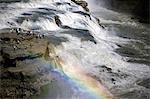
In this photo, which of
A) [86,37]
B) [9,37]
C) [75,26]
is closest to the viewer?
[9,37]

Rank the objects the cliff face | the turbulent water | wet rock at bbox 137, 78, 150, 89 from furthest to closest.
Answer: the cliff face → wet rock at bbox 137, 78, 150, 89 → the turbulent water

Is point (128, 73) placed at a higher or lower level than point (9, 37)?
lower

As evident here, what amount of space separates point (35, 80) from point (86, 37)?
17.0ft

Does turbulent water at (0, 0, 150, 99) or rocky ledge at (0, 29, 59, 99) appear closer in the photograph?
rocky ledge at (0, 29, 59, 99)

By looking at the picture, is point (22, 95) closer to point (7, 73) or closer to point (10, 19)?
point (7, 73)

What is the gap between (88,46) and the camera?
1157 centimetres

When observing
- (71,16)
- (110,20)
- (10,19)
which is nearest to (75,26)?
(71,16)

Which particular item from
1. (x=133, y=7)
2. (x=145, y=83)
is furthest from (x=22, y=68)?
(x=133, y=7)

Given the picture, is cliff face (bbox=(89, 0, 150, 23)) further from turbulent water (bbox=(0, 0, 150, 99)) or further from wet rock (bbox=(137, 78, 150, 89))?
wet rock (bbox=(137, 78, 150, 89))

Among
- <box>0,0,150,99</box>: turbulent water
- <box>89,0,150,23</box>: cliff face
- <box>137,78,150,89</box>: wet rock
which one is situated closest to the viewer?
<box>0,0,150,99</box>: turbulent water

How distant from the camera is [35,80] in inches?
293

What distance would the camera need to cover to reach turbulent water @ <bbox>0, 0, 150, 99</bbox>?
8219mm

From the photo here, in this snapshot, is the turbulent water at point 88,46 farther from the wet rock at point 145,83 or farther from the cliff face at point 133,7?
the cliff face at point 133,7

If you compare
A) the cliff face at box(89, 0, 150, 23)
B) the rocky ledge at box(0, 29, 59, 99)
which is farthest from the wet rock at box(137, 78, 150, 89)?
the cliff face at box(89, 0, 150, 23)
